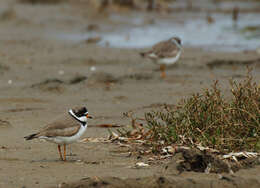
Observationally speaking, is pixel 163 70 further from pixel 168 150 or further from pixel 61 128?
pixel 168 150

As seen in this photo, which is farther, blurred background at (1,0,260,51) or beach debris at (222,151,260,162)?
blurred background at (1,0,260,51)

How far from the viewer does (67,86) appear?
1173 centimetres

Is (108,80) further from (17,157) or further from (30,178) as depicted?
(30,178)

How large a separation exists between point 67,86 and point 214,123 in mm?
5535

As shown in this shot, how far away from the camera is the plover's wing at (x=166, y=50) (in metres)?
13.2

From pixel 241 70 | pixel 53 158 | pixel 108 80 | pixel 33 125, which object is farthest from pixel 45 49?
pixel 53 158

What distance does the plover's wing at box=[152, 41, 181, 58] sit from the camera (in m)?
13.2

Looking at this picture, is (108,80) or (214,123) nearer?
(214,123)

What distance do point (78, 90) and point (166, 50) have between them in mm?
2738

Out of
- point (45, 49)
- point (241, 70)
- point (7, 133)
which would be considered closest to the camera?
point (7, 133)

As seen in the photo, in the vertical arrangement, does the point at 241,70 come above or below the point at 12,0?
below

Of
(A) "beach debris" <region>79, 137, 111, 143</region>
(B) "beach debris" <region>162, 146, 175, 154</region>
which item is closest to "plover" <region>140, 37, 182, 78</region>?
(A) "beach debris" <region>79, 137, 111, 143</region>

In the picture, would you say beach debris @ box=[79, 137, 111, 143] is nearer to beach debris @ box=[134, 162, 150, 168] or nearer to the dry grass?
the dry grass

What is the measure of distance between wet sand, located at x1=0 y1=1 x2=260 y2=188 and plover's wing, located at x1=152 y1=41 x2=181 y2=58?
16.0 inches
